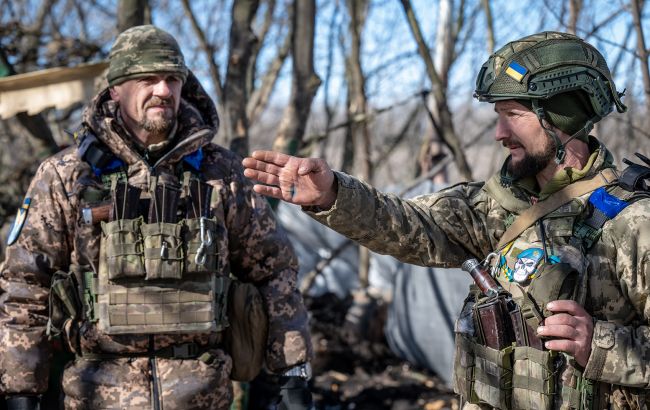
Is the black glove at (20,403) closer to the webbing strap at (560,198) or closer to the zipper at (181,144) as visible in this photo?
the zipper at (181,144)

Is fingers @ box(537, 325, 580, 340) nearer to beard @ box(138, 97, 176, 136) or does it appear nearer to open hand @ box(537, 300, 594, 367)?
open hand @ box(537, 300, 594, 367)

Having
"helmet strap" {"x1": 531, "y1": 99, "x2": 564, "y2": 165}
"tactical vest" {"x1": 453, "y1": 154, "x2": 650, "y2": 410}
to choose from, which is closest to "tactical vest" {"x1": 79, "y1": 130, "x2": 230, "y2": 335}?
"tactical vest" {"x1": 453, "y1": 154, "x2": 650, "y2": 410}

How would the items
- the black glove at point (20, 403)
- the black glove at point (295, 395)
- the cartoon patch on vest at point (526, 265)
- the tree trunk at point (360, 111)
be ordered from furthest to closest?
the tree trunk at point (360, 111) < the black glove at point (295, 395) < the black glove at point (20, 403) < the cartoon patch on vest at point (526, 265)

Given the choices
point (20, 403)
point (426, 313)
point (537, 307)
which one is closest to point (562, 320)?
point (537, 307)

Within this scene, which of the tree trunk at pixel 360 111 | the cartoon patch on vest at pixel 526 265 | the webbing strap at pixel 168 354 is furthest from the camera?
the tree trunk at pixel 360 111

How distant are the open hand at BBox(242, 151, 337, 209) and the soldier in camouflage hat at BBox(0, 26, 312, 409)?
35.4 inches

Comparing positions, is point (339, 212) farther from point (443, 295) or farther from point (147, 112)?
point (443, 295)

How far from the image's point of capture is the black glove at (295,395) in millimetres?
3295

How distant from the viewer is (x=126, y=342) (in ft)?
10.4

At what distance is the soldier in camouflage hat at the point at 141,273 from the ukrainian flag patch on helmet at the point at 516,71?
1.32 metres

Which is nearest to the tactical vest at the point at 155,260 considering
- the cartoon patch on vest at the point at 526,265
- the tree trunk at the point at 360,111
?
the cartoon patch on vest at the point at 526,265

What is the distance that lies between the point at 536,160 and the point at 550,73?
286mm

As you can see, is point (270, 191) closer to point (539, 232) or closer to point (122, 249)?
point (539, 232)

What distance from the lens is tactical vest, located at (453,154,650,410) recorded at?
2.35 m
